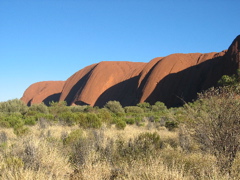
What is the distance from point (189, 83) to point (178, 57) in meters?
11.5

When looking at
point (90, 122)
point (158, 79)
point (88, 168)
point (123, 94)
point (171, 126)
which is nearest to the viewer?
point (88, 168)

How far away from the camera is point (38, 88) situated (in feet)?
374

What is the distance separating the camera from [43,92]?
104m

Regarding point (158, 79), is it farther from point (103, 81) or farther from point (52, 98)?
point (52, 98)

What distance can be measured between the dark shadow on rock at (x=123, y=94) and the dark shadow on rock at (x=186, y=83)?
6.85 meters

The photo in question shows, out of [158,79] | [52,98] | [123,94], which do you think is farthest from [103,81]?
[52,98]

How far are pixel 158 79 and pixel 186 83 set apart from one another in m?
7.63

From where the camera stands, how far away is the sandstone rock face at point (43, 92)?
100350mm

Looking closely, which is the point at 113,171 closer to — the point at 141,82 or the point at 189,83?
the point at 189,83

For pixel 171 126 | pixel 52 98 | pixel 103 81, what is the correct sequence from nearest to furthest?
pixel 171 126 → pixel 103 81 → pixel 52 98

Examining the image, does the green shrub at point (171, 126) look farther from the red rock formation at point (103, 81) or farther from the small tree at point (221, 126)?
the red rock formation at point (103, 81)

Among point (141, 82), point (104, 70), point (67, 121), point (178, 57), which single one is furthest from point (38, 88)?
point (67, 121)

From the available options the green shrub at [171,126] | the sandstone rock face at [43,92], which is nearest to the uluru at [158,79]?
the sandstone rock face at [43,92]

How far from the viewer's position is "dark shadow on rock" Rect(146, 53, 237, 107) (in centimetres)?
5103
